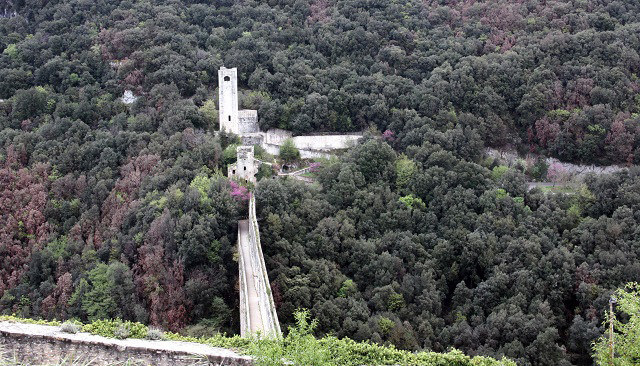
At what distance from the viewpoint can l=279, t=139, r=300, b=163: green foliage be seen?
3872cm

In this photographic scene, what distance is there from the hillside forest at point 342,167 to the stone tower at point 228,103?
0.70 meters

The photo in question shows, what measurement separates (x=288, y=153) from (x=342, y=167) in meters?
4.24

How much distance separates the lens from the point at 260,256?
85.7 ft

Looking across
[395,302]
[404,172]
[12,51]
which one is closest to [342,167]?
[404,172]

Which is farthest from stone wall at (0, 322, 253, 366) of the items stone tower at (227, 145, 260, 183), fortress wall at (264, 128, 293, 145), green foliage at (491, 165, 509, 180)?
fortress wall at (264, 128, 293, 145)

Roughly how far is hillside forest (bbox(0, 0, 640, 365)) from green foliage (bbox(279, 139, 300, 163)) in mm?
1966

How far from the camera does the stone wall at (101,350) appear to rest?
16406 mm

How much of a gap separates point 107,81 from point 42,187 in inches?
406

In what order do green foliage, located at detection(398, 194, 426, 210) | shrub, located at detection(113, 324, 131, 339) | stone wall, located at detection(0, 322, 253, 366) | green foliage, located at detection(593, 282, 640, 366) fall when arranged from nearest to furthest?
green foliage, located at detection(593, 282, 640, 366)
stone wall, located at detection(0, 322, 253, 366)
shrub, located at detection(113, 324, 131, 339)
green foliage, located at detection(398, 194, 426, 210)

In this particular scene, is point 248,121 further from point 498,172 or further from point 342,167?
point 498,172

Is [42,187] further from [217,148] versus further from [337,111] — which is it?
[337,111]

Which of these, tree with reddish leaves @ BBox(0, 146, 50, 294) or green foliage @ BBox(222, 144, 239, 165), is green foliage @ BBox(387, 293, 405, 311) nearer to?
green foliage @ BBox(222, 144, 239, 165)

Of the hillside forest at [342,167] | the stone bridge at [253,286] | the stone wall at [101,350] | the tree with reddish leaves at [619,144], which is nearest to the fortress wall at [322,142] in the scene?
the hillside forest at [342,167]

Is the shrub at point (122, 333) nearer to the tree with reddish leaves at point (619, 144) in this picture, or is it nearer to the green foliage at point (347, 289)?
the green foliage at point (347, 289)
